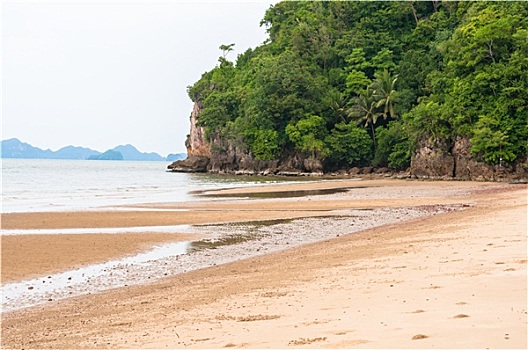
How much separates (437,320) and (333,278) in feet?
12.2

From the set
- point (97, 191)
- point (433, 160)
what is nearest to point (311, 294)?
point (97, 191)

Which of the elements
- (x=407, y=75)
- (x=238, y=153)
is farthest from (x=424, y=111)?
(x=238, y=153)

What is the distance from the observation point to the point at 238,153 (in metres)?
80.9

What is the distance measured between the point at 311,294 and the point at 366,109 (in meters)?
64.4

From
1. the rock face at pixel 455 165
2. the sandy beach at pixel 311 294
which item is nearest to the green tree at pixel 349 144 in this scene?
the rock face at pixel 455 165

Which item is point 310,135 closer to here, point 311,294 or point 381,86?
point 381,86

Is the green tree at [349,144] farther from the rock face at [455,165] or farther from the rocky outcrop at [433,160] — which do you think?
the rocky outcrop at [433,160]

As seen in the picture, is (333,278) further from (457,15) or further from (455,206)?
(457,15)

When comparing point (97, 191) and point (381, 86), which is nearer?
point (97, 191)

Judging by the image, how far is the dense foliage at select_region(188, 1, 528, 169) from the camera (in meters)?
50.6

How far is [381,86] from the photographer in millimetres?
69688

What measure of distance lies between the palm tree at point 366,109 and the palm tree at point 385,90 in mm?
604

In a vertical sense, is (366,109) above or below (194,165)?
above

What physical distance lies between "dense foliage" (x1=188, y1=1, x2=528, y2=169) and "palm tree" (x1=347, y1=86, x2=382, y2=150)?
13cm
